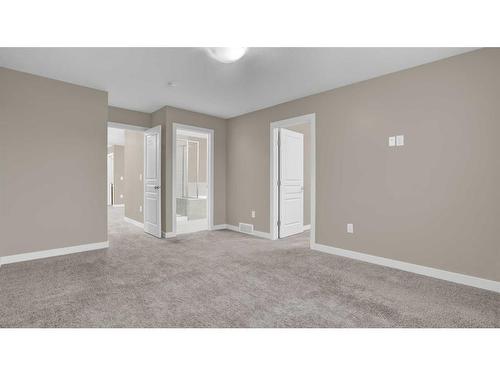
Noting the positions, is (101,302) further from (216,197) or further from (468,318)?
(216,197)

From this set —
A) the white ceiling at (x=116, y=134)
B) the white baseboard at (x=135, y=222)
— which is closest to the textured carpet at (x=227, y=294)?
the white baseboard at (x=135, y=222)

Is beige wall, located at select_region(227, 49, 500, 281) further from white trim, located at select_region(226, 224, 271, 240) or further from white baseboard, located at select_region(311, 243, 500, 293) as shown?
white trim, located at select_region(226, 224, 271, 240)

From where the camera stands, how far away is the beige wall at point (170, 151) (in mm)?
4539

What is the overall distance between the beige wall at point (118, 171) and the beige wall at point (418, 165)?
868 centimetres

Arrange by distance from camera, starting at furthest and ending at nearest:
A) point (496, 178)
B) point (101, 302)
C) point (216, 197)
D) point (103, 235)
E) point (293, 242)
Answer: point (216, 197), point (293, 242), point (103, 235), point (496, 178), point (101, 302)

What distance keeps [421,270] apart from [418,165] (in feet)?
3.86

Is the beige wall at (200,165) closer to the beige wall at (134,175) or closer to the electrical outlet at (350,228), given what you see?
the beige wall at (134,175)

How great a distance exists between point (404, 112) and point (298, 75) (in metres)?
1.33

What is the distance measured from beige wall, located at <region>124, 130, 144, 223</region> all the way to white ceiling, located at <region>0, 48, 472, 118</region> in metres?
1.89

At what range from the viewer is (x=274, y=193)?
14.9 ft

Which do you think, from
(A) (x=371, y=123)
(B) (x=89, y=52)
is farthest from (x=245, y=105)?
(B) (x=89, y=52)

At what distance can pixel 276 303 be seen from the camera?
2049 millimetres

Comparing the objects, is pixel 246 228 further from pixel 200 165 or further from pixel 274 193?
pixel 200 165

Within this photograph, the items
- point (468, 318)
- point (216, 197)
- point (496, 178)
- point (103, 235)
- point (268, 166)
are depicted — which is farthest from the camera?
point (216, 197)
